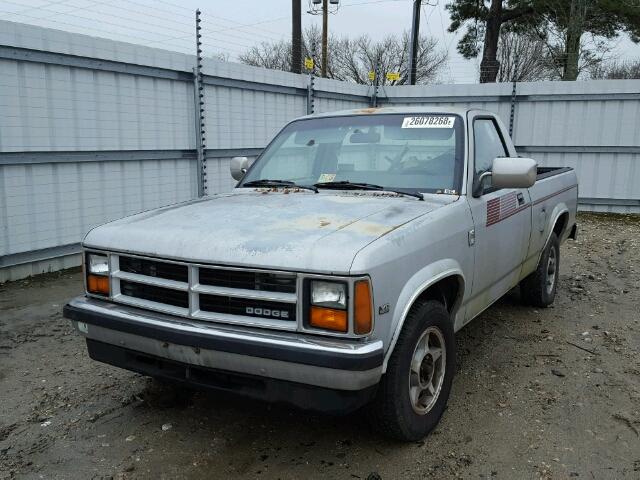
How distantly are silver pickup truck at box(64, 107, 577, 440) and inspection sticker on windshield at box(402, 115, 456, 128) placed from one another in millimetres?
12

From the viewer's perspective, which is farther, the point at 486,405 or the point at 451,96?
the point at 451,96

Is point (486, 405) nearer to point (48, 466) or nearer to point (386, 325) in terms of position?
point (386, 325)

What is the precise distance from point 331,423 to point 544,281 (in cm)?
304

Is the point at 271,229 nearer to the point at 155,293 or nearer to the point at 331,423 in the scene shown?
the point at 155,293

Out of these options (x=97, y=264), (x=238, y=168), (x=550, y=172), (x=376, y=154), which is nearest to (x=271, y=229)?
(x=97, y=264)

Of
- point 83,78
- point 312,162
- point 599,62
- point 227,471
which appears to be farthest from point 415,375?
point 599,62

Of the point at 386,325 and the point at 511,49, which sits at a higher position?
the point at 511,49

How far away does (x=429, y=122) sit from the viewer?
4008 millimetres

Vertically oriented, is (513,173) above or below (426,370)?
above

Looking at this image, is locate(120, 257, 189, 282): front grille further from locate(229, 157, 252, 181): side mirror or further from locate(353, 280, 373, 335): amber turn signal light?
locate(229, 157, 252, 181): side mirror

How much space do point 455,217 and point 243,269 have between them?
4.51 feet

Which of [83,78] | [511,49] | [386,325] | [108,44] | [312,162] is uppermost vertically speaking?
[511,49]

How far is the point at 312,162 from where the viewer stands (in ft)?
13.5

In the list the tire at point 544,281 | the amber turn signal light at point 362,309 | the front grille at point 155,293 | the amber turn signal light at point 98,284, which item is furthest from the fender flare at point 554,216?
the amber turn signal light at point 98,284
